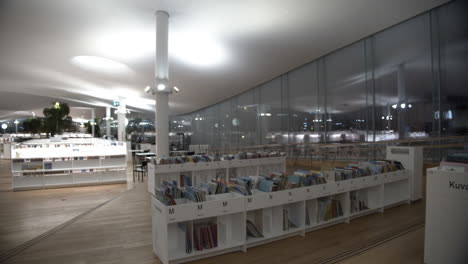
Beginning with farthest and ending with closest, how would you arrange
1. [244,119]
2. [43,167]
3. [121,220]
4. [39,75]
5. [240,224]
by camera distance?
[244,119] < [39,75] < [43,167] < [121,220] < [240,224]

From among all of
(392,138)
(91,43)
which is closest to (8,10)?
(91,43)

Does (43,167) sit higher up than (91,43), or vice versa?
(91,43)

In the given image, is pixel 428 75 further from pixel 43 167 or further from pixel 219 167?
pixel 43 167

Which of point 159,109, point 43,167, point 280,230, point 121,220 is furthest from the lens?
point 43,167

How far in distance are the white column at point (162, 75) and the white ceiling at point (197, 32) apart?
328 millimetres

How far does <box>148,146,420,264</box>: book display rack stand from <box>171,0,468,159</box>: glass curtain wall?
10.3ft

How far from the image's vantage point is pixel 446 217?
2.42 m

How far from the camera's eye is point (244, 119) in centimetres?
1480

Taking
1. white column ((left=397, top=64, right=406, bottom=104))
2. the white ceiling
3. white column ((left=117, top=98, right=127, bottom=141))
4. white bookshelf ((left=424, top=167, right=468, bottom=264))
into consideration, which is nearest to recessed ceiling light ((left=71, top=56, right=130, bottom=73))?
the white ceiling

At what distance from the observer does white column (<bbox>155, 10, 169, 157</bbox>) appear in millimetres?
6020

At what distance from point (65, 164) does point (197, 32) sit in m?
5.54

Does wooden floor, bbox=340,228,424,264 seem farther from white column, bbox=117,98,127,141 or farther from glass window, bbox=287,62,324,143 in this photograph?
white column, bbox=117,98,127,141

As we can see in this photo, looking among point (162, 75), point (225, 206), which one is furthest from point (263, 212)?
point (162, 75)

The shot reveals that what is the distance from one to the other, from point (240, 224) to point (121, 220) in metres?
2.40
